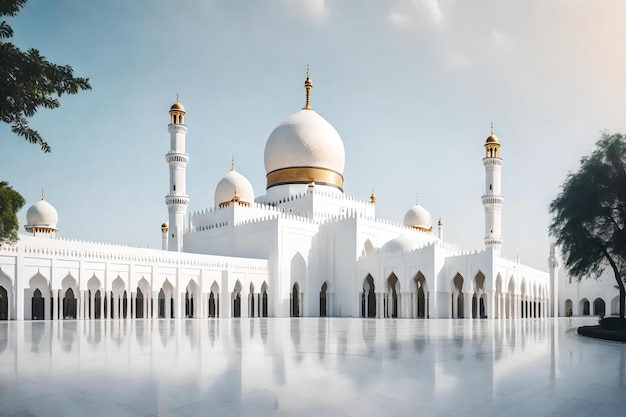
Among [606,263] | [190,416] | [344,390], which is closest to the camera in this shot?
[190,416]

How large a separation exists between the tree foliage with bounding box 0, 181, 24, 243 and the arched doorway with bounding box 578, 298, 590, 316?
38442 mm

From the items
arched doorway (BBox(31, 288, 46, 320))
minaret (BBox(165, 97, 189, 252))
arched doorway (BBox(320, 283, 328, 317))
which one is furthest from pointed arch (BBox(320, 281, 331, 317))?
arched doorway (BBox(31, 288, 46, 320))

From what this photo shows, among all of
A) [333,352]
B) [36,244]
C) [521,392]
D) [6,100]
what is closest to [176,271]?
[36,244]

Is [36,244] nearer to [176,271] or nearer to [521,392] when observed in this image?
[176,271]

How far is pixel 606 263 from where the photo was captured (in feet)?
50.5

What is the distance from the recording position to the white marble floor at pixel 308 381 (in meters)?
4.17

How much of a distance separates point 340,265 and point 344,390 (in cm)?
2615

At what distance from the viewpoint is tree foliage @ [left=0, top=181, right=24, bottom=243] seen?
61.1 ft

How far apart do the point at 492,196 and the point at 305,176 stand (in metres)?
11.5

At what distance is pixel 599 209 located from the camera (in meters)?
13.9

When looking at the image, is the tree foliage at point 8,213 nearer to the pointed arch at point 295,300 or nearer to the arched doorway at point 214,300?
the arched doorway at point 214,300

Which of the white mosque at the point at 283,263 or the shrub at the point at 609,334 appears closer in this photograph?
the shrub at the point at 609,334

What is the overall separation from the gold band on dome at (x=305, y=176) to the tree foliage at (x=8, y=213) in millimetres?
17596

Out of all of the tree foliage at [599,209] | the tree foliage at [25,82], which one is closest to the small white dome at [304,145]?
the tree foliage at [599,209]
